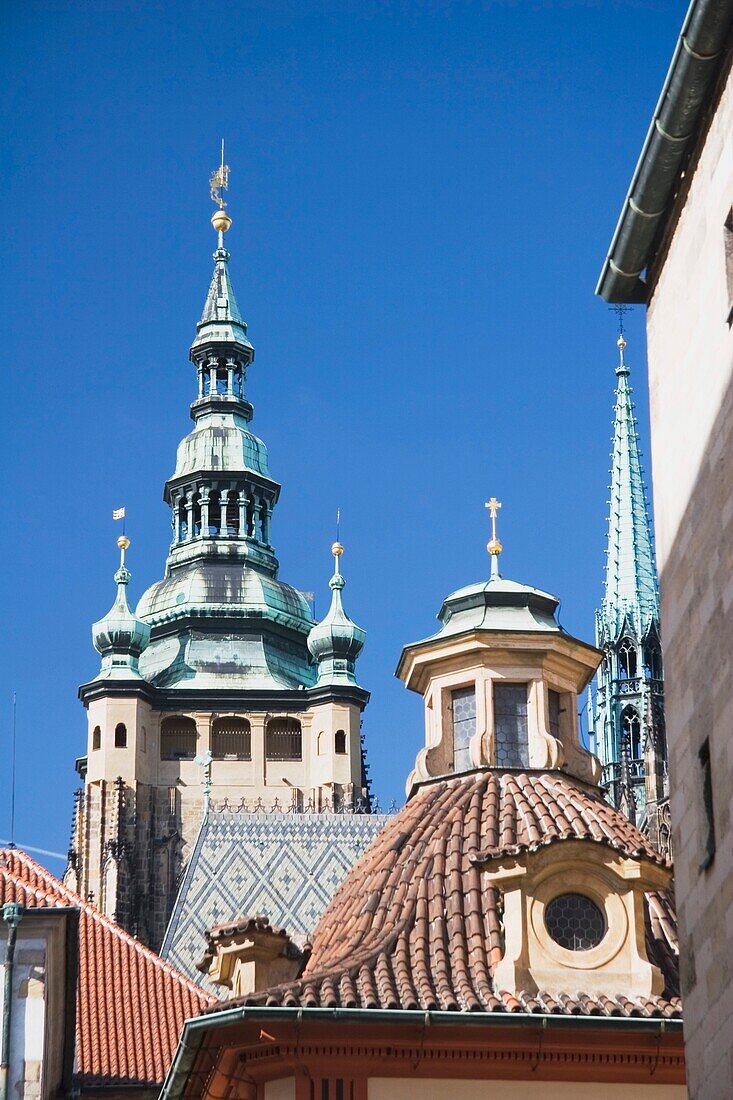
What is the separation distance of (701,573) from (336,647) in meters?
110

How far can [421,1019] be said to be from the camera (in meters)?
32.3

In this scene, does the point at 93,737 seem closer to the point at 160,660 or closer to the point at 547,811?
the point at 160,660

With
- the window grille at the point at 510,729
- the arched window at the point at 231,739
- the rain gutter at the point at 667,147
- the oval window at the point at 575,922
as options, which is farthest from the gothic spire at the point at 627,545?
the rain gutter at the point at 667,147

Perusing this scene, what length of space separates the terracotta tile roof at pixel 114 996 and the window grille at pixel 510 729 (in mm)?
7223

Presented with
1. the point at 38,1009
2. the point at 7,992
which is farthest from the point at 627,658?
the point at 7,992

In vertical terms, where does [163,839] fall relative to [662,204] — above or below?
above

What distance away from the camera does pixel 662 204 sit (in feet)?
90.1

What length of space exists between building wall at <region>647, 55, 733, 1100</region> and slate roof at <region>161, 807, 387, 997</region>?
104 ft

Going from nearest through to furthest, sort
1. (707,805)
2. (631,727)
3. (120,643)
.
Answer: (707,805) → (120,643) → (631,727)

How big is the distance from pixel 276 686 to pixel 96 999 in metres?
90.1

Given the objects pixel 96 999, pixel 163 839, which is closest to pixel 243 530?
pixel 163 839

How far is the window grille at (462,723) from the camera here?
4056cm

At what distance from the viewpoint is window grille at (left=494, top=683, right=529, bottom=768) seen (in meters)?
40.3

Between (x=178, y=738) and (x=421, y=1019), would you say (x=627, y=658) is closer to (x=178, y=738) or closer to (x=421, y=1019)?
(x=178, y=738)
